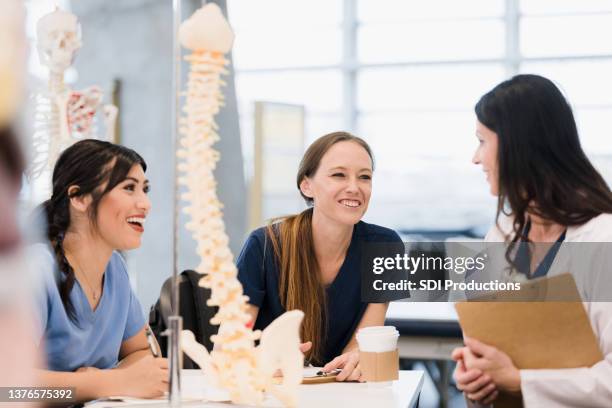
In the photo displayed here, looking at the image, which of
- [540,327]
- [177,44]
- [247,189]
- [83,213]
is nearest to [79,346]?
[83,213]

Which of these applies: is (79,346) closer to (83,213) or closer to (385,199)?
(83,213)

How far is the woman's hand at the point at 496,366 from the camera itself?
1283 millimetres

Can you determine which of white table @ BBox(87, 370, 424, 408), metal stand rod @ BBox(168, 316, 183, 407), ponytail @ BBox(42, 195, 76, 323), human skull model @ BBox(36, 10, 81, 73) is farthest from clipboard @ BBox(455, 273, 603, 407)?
human skull model @ BBox(36, 10, 81, 73)

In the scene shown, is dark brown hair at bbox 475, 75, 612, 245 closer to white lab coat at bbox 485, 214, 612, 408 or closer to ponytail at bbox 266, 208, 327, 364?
white lab coat at bbox 485, 214, 612, 408

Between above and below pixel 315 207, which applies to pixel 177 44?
above

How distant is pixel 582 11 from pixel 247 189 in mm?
3302

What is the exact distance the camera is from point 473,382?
4.26ft

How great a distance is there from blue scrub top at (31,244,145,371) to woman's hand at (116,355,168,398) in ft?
0.56

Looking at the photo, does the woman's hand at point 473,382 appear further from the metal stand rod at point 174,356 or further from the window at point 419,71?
the window at point 419,71

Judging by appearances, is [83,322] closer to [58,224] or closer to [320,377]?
[58,224]

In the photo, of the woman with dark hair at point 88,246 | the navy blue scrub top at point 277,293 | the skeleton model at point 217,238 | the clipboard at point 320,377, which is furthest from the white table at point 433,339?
the skeleton model at point 217,238

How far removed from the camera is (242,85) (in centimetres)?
739

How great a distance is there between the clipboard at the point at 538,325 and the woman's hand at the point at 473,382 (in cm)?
5

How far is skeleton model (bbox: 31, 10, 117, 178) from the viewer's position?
307 centimetres
